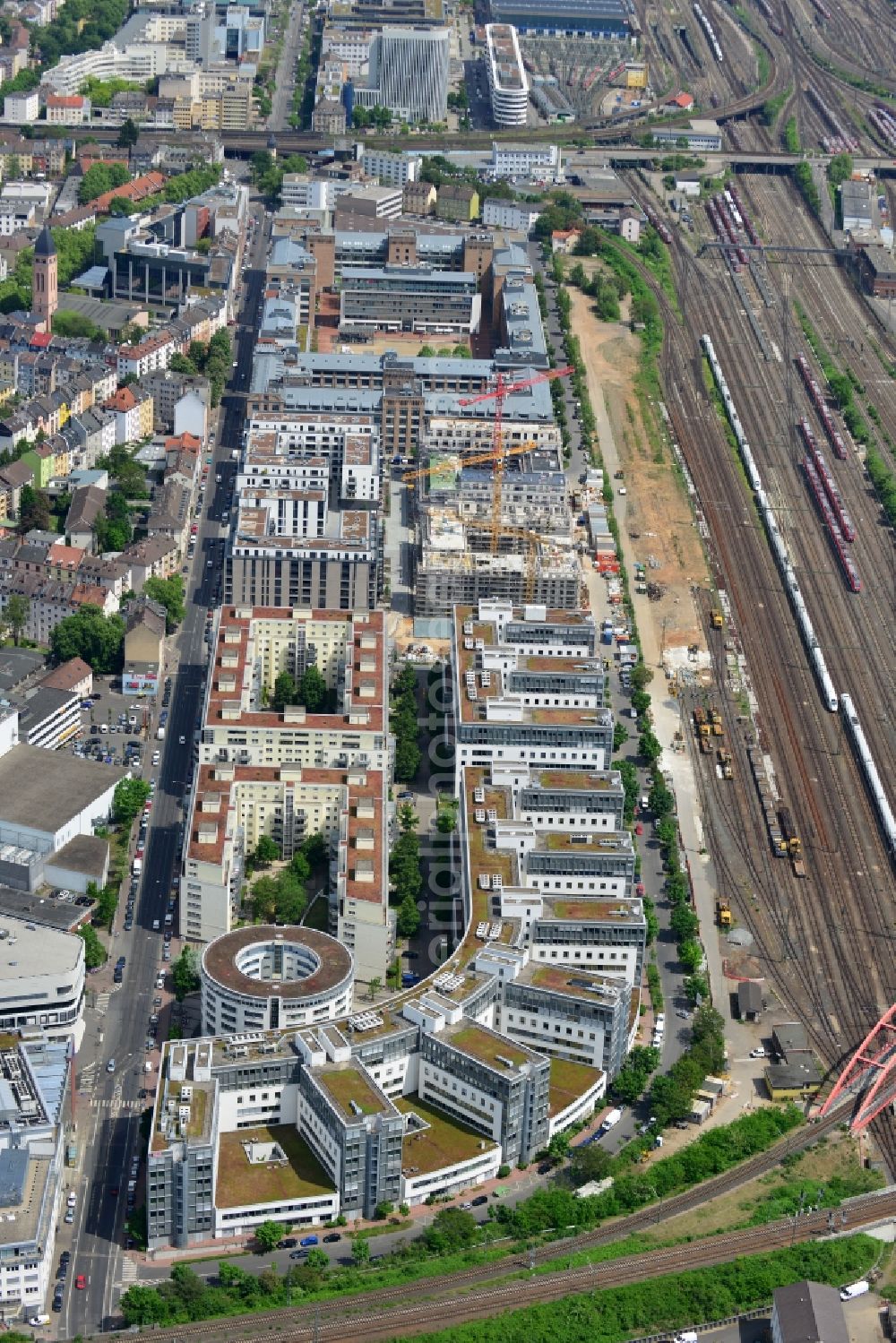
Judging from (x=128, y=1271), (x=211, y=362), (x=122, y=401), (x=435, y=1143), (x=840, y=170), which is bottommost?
(x=128, y=1271)

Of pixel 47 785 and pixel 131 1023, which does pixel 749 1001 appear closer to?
pixel 131 1023

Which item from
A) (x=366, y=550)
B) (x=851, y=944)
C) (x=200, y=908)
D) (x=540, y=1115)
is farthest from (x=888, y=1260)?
(x=366, y=550)

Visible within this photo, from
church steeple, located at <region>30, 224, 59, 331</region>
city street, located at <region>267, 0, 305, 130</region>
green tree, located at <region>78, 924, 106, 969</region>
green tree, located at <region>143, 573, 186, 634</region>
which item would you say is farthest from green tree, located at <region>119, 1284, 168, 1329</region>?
city street, located at <region>267, 0, 305, 130</region>

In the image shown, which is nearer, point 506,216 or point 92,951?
point 92,951

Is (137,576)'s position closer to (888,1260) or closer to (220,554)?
(220,554)

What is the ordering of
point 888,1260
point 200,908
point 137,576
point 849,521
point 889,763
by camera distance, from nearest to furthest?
point 888,1260 < point 200,908 < point 889,763 < point 137,576 < point 849,521

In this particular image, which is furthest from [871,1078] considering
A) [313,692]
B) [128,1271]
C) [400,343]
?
[400,343]
